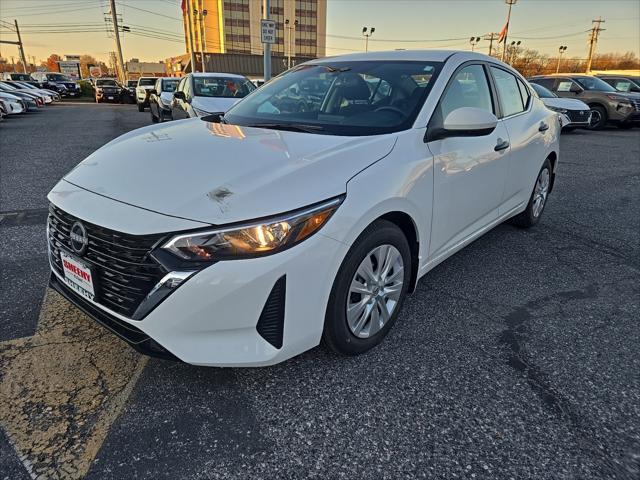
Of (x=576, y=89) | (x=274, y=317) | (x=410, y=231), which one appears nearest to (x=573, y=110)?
(x=576, y=89)

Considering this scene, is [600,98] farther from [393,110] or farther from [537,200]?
[393,110]

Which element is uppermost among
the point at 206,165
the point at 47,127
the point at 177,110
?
the point at 206,165

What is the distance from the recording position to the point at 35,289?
10.4 feet

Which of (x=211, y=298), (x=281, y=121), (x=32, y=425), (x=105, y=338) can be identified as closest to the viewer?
(x=211, y=298)

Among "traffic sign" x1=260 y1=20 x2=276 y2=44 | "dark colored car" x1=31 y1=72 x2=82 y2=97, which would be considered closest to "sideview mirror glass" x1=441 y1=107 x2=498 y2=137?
"traffic sign" x1=260 y1=20 x2=276 y2=44

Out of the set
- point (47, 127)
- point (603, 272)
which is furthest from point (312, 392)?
point (47, 127)

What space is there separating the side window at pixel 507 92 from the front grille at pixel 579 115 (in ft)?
35.7

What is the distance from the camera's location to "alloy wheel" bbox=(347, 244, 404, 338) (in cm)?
234

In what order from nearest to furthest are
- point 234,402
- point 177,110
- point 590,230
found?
point 234,402, point 590,230, point 177,110

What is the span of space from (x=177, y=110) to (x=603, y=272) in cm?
931

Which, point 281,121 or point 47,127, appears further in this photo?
point 47,127

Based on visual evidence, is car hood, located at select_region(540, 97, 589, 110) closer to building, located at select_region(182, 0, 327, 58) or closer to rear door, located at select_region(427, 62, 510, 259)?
rear door, located at select_region(427, 62, 510, 259)

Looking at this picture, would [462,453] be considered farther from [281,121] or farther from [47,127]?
[47,127]

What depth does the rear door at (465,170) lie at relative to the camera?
279 cm
